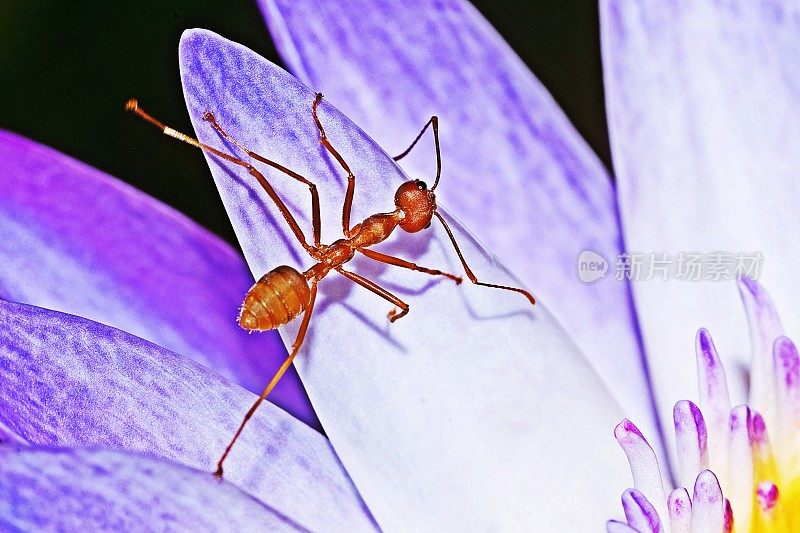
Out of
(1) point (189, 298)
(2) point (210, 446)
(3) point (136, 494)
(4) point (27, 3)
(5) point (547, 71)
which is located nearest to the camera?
(3) point (136, 494)

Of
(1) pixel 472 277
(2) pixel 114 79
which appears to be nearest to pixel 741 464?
(1) pixel 472 277

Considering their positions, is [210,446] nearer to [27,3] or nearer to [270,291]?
[270,291]

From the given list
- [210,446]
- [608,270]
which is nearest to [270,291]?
[210,446]

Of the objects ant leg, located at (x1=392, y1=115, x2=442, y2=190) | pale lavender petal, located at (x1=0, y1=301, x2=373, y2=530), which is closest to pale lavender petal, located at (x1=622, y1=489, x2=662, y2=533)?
pale lavender petal, located at (x1=0, y1=301, x2=373, y2=530)

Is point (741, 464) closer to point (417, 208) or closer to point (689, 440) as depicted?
point (689, 440)

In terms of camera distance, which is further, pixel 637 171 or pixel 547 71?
pixel 547 71

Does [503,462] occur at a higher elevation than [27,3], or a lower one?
lower
